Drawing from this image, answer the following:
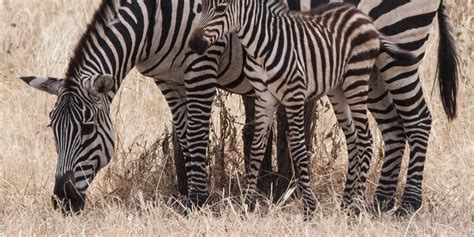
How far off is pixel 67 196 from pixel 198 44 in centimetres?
128

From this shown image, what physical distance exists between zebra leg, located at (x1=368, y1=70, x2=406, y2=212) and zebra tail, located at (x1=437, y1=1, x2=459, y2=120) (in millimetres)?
430

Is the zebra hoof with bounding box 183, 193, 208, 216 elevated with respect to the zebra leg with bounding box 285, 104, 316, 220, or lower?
lower

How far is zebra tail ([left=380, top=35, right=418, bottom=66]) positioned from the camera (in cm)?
721

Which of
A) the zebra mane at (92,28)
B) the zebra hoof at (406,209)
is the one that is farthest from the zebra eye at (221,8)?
the zebra hoof at (406,209)

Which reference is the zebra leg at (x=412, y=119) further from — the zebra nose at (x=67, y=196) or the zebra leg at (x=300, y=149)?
the zebra nose at (x=67, y=196)

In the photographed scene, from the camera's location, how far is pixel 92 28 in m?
6.89

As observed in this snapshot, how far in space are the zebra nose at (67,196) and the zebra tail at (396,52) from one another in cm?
227

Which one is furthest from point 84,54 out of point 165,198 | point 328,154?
point 328,154

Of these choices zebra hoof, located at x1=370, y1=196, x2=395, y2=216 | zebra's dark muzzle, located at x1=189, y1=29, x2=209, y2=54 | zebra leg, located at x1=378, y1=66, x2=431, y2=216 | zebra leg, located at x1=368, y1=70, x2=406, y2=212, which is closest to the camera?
zebra's dark muzzle, located at x1=189, y1=29, x2=209, y2=54

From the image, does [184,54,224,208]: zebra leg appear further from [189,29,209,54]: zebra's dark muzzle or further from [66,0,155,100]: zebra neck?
[189,29,209,54]: zebra's dark muzzle

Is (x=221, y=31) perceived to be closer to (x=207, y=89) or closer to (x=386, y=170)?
(x=207, y=89)

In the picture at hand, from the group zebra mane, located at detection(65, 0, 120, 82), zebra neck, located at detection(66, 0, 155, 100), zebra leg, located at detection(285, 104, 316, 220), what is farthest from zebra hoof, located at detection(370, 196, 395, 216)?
zebra mane, located at detection(65, 0, 120, 82)

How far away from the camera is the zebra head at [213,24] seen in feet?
20.9

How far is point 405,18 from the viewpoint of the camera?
7379 mm
